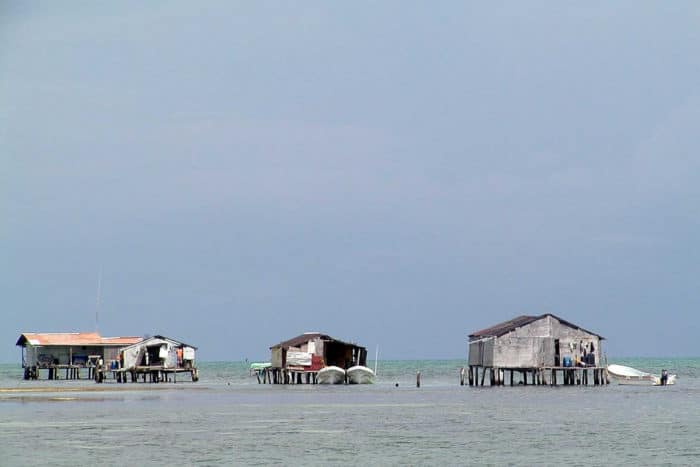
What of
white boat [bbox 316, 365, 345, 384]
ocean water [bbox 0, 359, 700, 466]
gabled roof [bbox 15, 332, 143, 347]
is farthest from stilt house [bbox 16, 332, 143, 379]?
ocean water [bbox 0, 359, 700, 466]

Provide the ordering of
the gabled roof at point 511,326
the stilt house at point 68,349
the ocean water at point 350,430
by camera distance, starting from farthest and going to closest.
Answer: the stilt house at point 68,349 < the gabled roof at point 511,326 < the ocean water at point 350,430

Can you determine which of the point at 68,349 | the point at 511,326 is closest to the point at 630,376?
the point at 511,326

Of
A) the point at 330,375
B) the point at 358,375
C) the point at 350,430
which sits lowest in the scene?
the point at 350,430

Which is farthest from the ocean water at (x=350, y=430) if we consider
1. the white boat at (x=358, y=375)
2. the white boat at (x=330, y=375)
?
the white boat at (x=358, y=375)

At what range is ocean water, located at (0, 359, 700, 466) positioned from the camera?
40969 mm

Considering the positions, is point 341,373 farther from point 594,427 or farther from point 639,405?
point 594,427

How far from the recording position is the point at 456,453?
42469 millimetres

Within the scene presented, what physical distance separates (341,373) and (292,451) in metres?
59.8

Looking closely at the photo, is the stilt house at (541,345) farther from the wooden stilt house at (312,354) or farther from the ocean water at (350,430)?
the wooden stilt house at (312,354)

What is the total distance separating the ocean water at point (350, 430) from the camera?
4097 cm

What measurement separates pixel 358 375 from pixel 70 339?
37.2m

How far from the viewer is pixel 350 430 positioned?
51.3 meters

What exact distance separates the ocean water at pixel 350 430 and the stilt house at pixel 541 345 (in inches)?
371

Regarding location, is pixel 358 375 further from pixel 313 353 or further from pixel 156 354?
pixel 156 354
